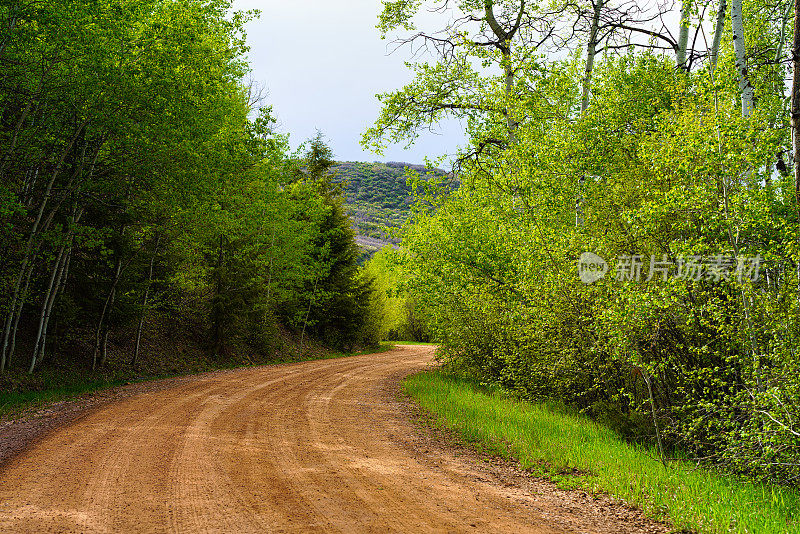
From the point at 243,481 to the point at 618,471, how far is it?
4692mm

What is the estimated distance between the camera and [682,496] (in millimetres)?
5152

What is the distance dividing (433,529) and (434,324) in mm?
12810

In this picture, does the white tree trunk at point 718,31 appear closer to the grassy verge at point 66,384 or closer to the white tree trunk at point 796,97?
the white tree trunk at point 796,97

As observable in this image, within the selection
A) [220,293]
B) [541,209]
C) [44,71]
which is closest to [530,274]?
[541,209]

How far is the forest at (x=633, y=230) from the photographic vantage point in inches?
241

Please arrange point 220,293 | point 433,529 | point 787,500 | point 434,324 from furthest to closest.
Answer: point 220,293 → point 434,324 → point 787,500 → point 433,529

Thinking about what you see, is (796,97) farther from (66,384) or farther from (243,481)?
(66,384)

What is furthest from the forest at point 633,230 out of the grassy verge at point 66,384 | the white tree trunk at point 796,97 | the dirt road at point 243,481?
the grassy verge at point 66,384

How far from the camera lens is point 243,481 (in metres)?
5.58

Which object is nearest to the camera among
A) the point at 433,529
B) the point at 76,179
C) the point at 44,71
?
the point at 433,529

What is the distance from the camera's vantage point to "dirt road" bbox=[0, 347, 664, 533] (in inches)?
179

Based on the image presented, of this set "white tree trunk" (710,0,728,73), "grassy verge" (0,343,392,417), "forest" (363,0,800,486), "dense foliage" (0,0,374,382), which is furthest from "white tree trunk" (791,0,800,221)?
"grassy verge" (0,343,392,417)

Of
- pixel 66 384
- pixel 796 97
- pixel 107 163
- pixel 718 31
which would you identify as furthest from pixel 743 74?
pixel 66 384

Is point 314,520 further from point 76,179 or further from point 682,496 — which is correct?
point 76,179
